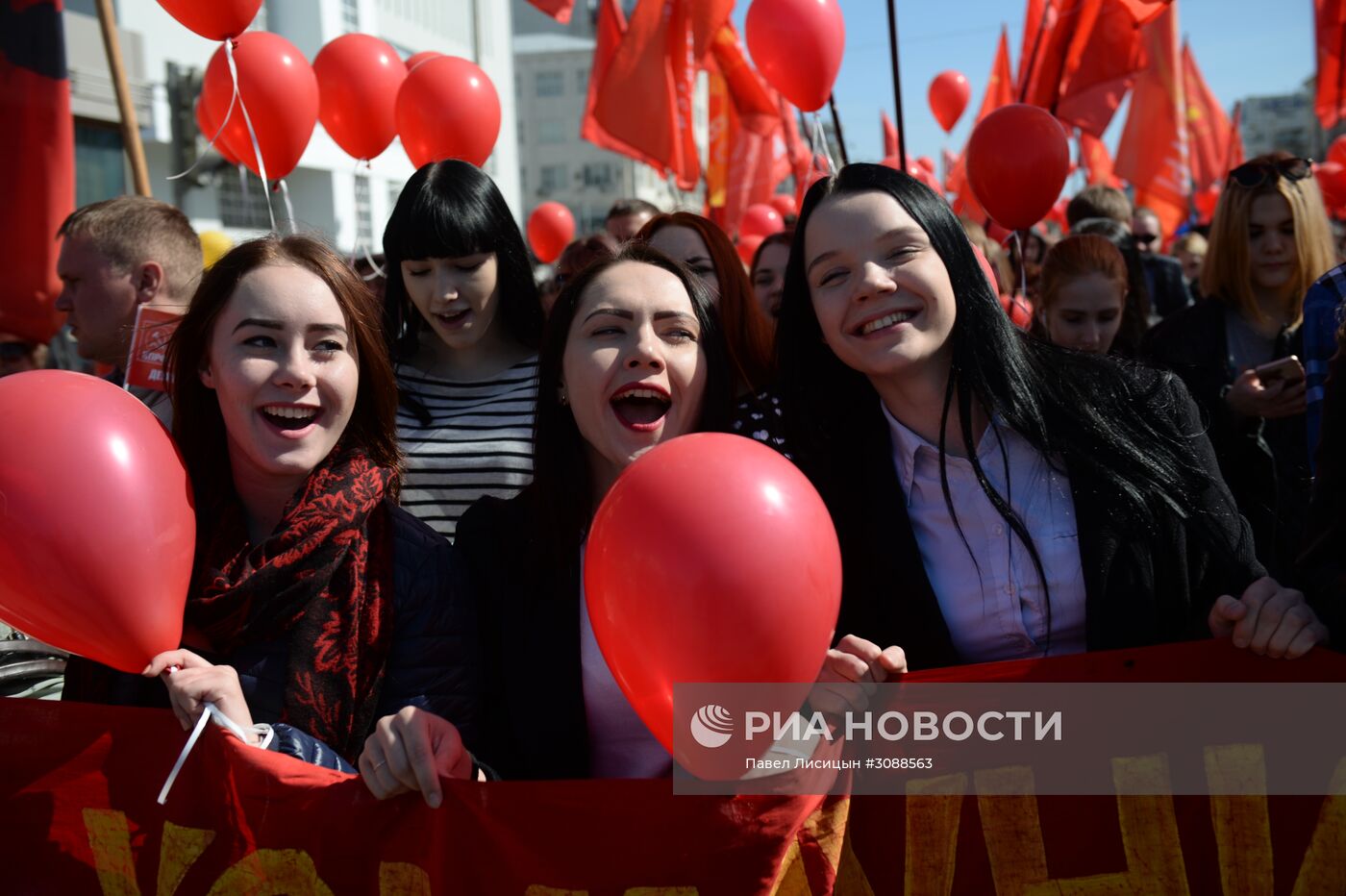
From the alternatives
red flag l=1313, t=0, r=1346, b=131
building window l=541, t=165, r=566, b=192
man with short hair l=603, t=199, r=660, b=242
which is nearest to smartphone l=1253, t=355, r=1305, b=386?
man with short hair l=603, t=199, r=660, b=242

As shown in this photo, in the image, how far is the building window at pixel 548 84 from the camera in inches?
2534

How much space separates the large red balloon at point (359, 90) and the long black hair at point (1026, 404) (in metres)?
3.13

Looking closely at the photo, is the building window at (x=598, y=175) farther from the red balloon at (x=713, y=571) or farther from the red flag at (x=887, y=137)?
the red balloon at (x=713, y=571)

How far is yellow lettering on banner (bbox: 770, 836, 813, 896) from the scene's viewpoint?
1.81m

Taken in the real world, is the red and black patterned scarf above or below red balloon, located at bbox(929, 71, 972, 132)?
below

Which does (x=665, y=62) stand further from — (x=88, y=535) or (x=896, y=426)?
(x=88, y=535)

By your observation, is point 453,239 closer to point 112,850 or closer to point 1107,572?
point 112,850

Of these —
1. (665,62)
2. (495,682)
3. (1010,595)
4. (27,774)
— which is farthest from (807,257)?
(665,62)

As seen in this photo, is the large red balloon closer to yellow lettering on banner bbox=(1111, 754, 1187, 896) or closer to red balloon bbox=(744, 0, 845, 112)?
red balloon bbox=(744, 0, 845, 112)

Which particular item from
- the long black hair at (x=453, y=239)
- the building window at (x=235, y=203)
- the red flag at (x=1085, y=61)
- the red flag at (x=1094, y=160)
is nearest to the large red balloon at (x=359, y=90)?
the long black hair at (x=453, y=239)

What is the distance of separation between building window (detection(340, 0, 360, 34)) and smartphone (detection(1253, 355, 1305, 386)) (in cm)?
2318

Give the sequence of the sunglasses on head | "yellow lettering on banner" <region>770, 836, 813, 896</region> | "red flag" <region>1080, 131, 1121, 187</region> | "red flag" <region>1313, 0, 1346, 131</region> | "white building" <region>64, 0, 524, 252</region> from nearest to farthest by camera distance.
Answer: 1. "yellow lettering on banner" <region>770, 836, 813, 896</region>
2. the sunglasses on head
3. "red flag" <region>1313, 0, 1346, 131</region>
4. "white building" <region>64, 0, 524, 252</region>
5. "red flag" <region>1080, 131, 1121, 187</region>

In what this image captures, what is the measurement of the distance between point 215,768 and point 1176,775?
170 cm

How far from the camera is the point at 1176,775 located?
1956mm
